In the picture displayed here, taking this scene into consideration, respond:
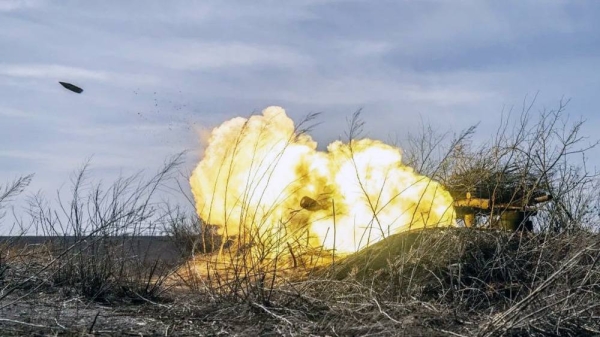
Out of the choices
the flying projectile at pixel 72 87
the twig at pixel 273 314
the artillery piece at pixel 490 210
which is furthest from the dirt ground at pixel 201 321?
the artillery piece at pixel 490 210

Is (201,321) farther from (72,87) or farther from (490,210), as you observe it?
(490,210)

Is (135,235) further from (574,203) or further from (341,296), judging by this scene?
(574,203)

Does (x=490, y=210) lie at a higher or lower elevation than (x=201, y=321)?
higher

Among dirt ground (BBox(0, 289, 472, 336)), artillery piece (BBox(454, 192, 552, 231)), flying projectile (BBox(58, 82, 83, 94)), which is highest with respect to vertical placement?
flying projectile (BBox(58, 82, 83, 94))

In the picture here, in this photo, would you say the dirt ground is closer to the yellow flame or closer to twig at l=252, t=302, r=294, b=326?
→ twig at l=252, t=302, r=294, b=326

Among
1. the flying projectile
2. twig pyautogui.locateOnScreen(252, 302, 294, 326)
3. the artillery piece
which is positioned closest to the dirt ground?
twig pyautogui.locateOnScreen(252, 302, 294, 326)

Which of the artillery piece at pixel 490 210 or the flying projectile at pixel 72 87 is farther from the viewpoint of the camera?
the artillery piece at pixel 490 210

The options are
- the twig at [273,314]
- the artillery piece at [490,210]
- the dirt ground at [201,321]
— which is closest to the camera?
the dirt ground at [201,321]

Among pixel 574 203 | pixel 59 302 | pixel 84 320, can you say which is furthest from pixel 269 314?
pixel 574 203

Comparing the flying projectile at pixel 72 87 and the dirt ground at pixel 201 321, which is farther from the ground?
the flying projectile at pixel 72 87

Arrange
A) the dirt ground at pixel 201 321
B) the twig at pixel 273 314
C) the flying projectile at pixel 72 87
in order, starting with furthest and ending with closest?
the flying projectile at pixel 72 87, the twig at pixel 273 314, the dirt ground at pixel 201 321

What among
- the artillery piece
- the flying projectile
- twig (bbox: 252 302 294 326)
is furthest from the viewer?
the artillery piece

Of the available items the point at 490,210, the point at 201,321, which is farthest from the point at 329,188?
the point at 201,321

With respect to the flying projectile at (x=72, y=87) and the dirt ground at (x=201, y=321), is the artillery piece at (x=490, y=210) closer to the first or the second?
the dirt ground at (x=201, y=321)
